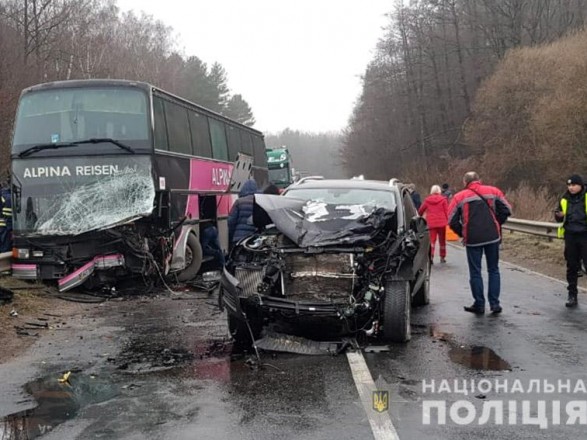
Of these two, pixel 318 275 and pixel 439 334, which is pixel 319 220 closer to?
pixel 318 275

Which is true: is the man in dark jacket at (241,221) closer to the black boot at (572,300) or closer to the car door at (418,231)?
the car door at (418,231)

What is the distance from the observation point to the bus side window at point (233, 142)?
15887mm

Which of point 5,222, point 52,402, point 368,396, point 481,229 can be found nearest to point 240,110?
point 5,222

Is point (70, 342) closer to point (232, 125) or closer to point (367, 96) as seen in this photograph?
point (232, 125)

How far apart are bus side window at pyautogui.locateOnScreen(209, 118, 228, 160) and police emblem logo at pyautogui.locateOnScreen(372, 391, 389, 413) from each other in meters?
10.0

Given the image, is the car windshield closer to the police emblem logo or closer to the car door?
the car door

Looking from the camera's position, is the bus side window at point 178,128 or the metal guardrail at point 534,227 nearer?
the bus side window at point 178,128

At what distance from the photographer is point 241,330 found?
6551mm

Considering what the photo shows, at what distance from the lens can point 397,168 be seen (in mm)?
59594

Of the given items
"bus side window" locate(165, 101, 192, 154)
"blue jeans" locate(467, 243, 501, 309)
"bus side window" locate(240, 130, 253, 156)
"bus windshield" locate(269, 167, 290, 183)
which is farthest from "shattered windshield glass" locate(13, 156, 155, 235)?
"bus windshield" locate(269, 167, 290, 183)

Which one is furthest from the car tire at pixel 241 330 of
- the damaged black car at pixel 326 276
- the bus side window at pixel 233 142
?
the bus side window at pixel 233 142

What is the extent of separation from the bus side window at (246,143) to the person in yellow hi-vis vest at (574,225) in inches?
396

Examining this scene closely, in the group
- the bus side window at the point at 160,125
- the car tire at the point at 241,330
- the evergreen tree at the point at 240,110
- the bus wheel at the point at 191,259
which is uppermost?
the evergreen tree at the point at 240,110

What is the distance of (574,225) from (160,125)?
6860mm
